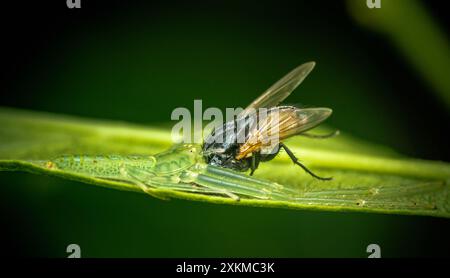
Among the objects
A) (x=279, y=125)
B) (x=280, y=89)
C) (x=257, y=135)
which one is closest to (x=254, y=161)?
(x=257, y=135)

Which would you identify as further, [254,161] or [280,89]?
[280,89]

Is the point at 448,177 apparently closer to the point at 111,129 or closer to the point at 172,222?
the point at 172,222

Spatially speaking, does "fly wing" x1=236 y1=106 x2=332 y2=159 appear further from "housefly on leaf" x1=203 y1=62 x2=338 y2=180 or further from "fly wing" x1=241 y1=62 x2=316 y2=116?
"fly wing" x1=241 y1=62 x2=316 y2=116

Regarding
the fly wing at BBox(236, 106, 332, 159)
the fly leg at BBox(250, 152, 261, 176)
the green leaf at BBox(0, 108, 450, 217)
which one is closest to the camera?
the green leaf at BBox(0, 108, 450, 217)

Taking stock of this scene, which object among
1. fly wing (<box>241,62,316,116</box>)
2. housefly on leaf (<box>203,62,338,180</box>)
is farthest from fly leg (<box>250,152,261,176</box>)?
fly wing (<box>241,62,316,116</box>)

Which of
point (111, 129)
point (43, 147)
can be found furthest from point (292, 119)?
point (43, 147)

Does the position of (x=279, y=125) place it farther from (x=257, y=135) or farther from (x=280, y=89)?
(x=280, y=89)
